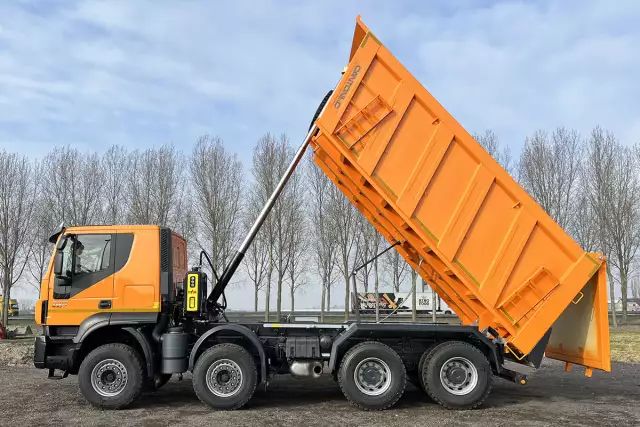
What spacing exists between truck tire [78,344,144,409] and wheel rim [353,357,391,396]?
3323 mm

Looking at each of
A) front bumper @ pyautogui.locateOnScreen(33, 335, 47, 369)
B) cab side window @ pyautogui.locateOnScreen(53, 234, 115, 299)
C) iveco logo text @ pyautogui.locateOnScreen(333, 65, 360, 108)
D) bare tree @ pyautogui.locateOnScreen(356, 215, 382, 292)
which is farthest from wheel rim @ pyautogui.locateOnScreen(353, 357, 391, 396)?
bare tree @ pyautogui.locateOnScreen(356, 215, 382, 292)

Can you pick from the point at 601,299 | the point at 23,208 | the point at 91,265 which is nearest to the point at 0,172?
the point at 23,208

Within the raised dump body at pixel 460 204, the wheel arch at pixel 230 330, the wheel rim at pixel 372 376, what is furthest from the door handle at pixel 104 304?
the raised dump body at pixel 460 204

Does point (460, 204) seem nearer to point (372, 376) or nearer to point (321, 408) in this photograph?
point (372, 376)

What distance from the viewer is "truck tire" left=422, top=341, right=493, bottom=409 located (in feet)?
25.5

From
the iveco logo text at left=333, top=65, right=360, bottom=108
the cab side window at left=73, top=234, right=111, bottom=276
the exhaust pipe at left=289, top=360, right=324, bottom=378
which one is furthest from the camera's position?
the exhaust pipe at left=289, top=360, right=324, bottom=378

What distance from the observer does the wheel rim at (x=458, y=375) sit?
309 inches

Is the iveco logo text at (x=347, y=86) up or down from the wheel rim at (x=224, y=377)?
up

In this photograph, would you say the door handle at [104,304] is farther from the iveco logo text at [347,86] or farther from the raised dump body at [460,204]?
the iveco logo text at [347,86]

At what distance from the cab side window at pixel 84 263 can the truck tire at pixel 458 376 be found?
207 inches

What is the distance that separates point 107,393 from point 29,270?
23.3 meters

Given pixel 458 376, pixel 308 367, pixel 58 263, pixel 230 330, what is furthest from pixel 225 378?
pixel 458 376

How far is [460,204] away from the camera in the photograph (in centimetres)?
763

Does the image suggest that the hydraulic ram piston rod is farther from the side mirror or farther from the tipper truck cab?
the side mirror
